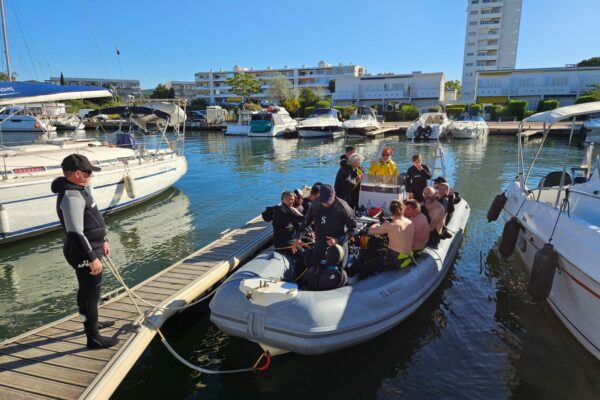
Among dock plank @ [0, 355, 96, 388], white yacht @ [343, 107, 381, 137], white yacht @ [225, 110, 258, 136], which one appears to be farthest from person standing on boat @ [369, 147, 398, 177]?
white yacht @ [225, 110, 258, 136]

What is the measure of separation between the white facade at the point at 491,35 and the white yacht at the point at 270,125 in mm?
44844

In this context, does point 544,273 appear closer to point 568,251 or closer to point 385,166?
point 568,251

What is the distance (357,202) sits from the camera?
802 centimetres

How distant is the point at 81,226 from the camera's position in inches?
137

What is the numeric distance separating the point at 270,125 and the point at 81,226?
33571 mm

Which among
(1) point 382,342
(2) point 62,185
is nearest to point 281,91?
(1) point 382,342

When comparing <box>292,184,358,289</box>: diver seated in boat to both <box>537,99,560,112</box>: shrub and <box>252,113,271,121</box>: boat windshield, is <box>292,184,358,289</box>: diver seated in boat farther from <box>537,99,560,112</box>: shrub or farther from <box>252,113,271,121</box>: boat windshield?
<box>537,99,560,112</box>: shrub

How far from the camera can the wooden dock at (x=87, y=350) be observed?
3.57m

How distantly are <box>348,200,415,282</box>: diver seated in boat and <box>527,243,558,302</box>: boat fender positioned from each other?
153 centimetres

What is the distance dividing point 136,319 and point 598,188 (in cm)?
695

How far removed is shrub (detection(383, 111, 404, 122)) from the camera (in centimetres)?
4828

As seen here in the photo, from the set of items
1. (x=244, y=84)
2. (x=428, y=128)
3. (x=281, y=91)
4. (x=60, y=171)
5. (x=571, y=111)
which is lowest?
(x=60, y=171)

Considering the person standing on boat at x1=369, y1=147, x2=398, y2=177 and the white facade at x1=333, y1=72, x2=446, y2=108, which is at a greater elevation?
the white facade at x1=333, y1=72, x2=446, y2=108

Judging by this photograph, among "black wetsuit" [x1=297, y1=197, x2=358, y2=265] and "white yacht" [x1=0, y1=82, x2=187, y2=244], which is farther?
"white yacht" [x1=0, y1=82, x2=187, y2=244]
